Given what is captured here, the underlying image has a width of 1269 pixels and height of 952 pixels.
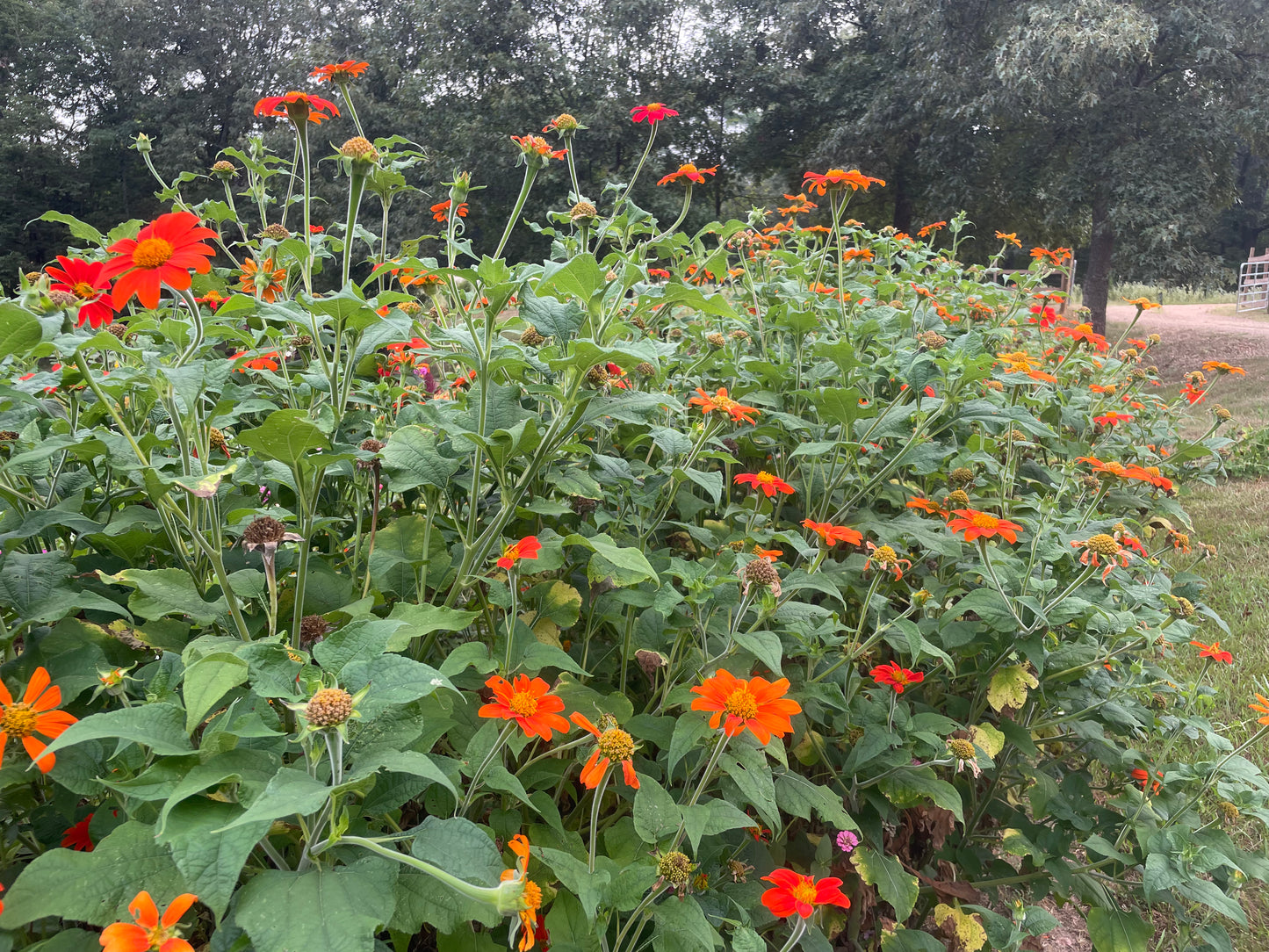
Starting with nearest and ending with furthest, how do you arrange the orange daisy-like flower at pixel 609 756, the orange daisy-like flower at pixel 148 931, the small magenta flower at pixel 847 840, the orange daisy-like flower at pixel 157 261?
the orange daisy-like flower at pixel 148 931 < the orange daisy-like flower at pixel 157 261 < the orange daisy-like flower at pixel 609 756 < the small magenta flower at pixel 847 840

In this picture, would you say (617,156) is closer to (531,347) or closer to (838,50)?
(838,50)

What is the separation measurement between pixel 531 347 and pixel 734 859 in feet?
3.38

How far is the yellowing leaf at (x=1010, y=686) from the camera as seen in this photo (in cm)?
166

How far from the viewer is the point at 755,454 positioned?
230 centimetres

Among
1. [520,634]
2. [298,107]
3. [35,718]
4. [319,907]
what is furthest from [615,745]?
[298,107]

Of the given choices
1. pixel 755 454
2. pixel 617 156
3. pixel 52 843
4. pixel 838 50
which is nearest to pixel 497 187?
pixel 617 156

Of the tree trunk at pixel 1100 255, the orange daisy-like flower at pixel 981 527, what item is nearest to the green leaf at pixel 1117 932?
the orange daisy-like flower at pixel 981 527

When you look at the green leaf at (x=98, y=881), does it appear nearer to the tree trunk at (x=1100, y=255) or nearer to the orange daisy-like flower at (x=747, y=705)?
the orange daisy-like flower at (x=747, y=705)

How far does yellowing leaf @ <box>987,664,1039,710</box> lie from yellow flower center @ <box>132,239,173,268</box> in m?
1.72

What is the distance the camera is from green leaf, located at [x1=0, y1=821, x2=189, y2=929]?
27.5 inches

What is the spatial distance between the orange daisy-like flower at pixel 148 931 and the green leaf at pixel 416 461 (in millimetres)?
601

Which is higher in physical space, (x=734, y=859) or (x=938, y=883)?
(x=734, y=859)

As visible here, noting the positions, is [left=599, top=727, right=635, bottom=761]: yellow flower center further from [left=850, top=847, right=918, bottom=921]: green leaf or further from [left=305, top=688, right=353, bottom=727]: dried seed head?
[left=850, top=847, right=918, bottom=921]: green leaf

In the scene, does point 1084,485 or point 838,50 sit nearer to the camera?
point 1084,485
